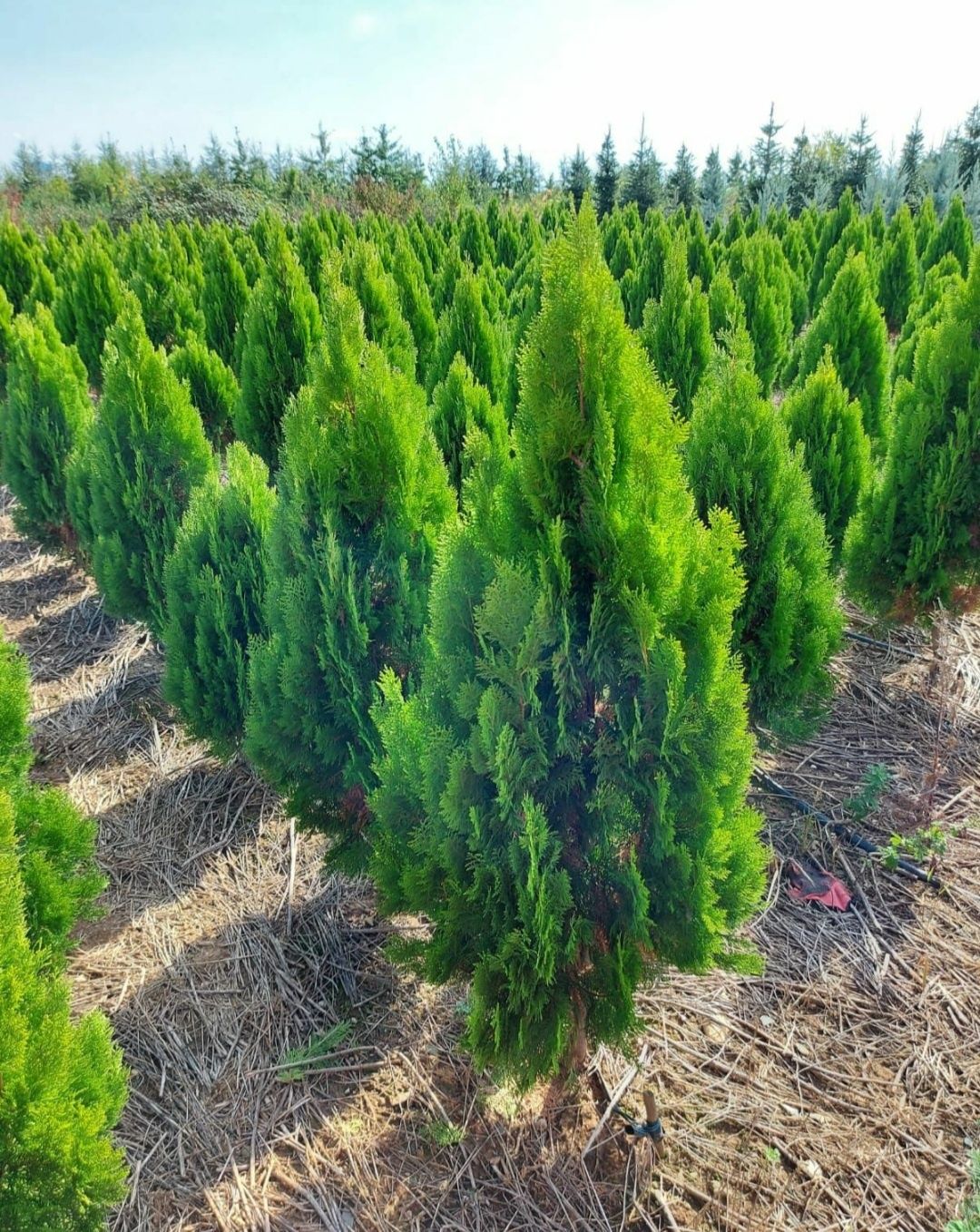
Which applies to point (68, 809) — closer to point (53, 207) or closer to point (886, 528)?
point (886, 528)

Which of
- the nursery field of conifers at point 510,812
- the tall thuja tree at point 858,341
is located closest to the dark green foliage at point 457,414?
the nursery field of conifers at point 510,812

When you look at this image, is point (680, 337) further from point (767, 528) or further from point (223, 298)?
point (223, 298)

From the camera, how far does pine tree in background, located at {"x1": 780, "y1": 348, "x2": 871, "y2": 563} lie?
4.83 metres

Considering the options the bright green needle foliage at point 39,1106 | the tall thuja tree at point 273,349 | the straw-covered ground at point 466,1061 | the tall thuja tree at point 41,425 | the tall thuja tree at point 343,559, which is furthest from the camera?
the tall thuja tree at point 273,349

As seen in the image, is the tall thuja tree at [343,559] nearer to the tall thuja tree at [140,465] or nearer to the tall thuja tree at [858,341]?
the tall thuja tree at [140,465]

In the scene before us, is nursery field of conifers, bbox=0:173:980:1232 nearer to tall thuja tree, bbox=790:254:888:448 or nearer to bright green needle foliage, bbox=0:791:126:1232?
bright green needle foliage, bbox=0:791:126:1232

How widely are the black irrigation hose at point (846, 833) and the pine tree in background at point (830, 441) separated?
168 centimetres

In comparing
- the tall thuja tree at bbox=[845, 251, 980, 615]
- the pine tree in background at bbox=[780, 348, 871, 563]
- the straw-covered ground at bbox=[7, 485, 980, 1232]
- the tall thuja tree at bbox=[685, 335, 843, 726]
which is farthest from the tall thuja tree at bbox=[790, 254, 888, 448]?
the straw-covered ground at bbox=[7, 485, 980, 1232]

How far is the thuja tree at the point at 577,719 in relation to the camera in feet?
5.61

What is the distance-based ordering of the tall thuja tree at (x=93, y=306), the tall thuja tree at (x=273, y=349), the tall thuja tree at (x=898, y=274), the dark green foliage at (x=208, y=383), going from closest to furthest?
1. the tall thuja tree at (x=273, y=349)
2. the dark green foliage at (x=208, y=383)
3. the tall thuja tree at (x=93, y=306)
4. the tall thuja tree at (x=898, y=274)

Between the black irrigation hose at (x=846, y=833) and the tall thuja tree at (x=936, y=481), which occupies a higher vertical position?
the tall thuja tree at (x=936, y=481)

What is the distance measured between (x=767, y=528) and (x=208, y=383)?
5.73m

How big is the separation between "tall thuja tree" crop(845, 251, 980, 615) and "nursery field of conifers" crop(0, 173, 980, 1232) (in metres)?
0.02

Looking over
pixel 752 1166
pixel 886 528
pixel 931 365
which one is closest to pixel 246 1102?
pixel 752 1166
